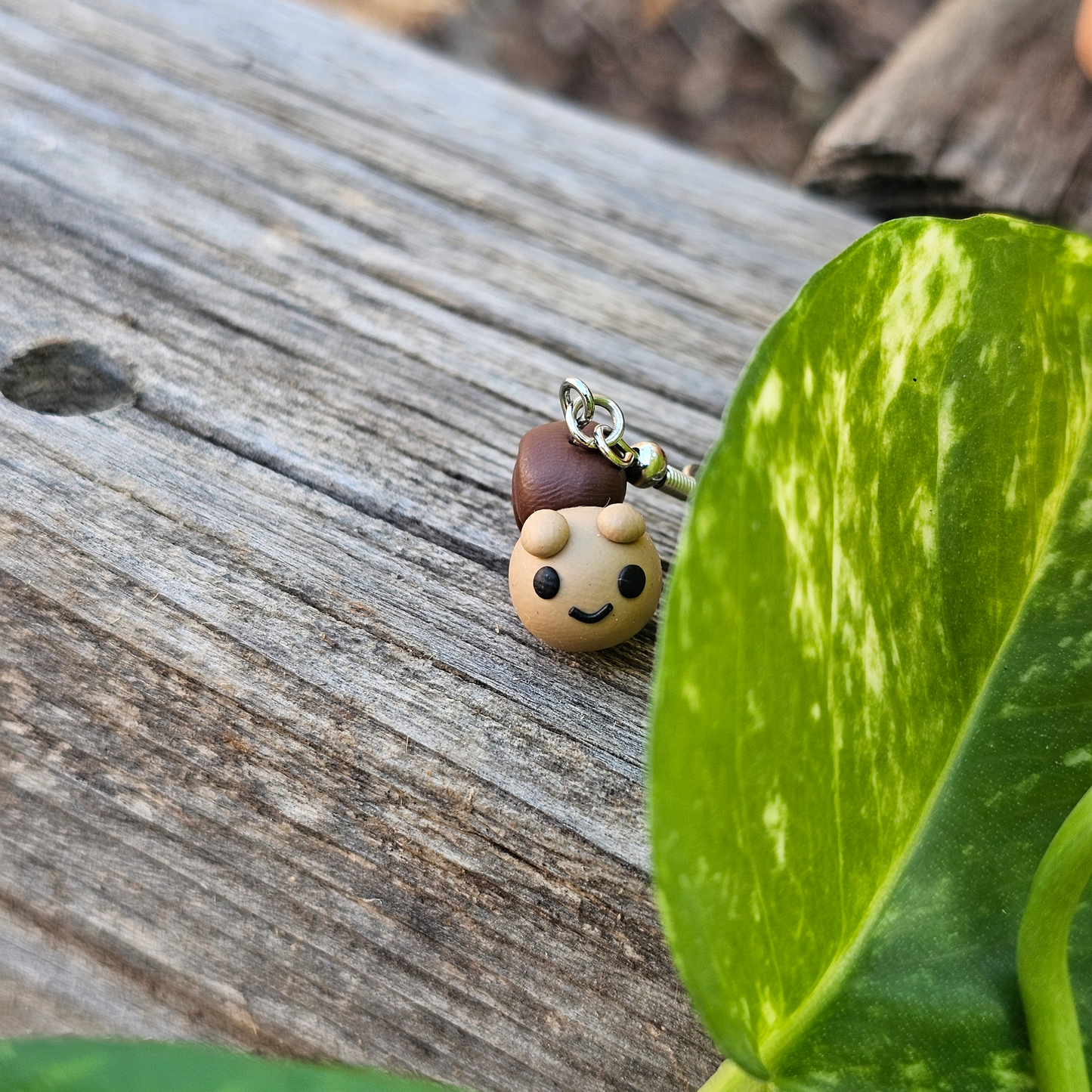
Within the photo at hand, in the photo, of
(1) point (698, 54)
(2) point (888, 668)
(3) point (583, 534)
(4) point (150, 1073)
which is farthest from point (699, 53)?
(4) point (150, 1073)

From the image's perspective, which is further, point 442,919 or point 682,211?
point 682,211

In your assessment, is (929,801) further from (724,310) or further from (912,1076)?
(724,310)

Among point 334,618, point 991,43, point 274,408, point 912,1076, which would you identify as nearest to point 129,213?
point 274,408

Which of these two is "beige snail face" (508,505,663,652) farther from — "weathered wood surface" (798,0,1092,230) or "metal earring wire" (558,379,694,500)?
"weathered wood surface" (798,0,1092,230)

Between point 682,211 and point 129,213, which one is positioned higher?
point 682,211

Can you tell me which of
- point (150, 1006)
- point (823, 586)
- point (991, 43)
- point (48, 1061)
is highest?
point (991, 43)

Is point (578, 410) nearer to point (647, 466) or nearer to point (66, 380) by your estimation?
point (647, 466)
